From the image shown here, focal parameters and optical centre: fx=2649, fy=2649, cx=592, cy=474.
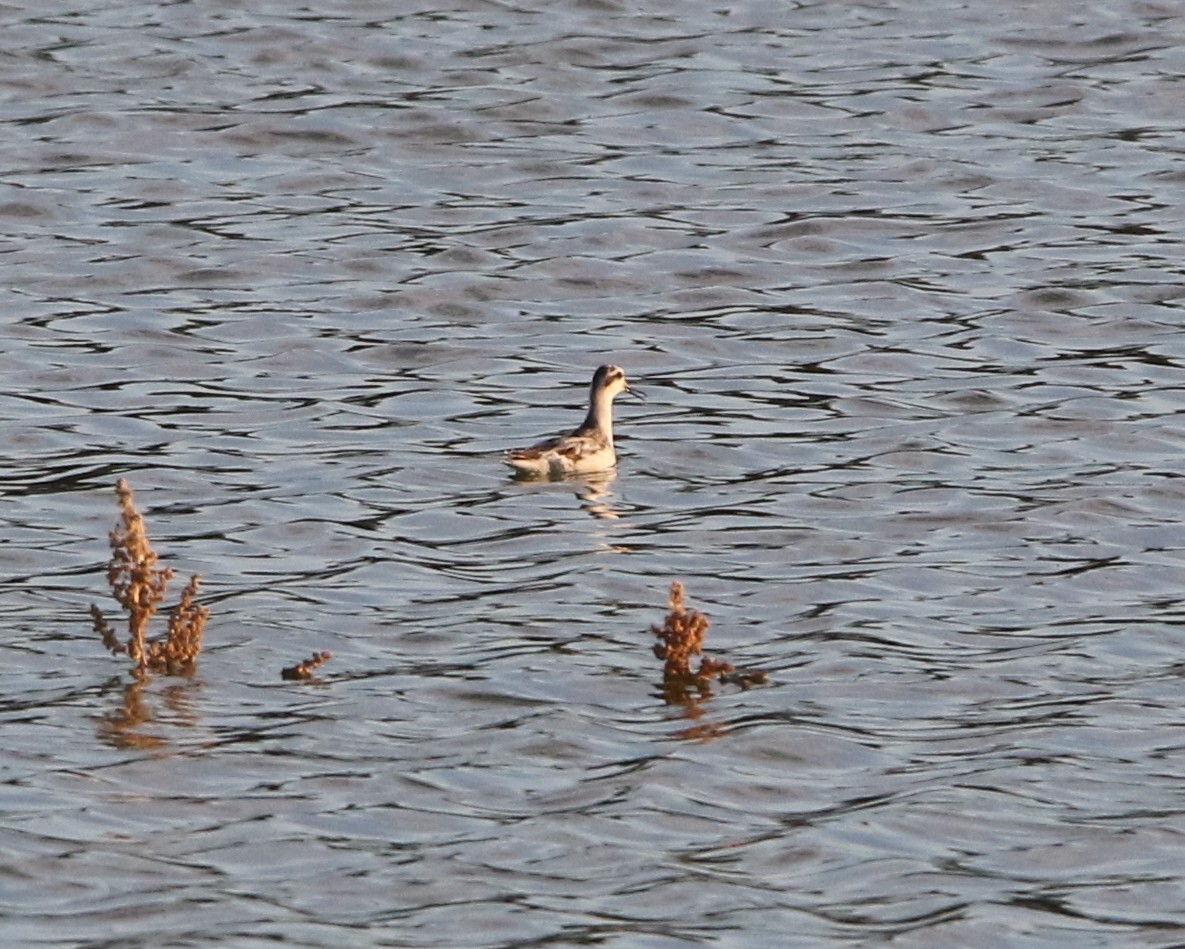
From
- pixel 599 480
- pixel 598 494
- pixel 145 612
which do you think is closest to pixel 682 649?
pixel 145 612

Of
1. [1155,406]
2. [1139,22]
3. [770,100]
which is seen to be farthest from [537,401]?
[1139,22]

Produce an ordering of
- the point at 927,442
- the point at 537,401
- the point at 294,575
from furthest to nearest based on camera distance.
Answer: the point at 537,401, the point at 927,442, the point at 294,575

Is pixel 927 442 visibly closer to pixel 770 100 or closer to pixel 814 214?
pixel 814 214

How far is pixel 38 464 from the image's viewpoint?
1563cm

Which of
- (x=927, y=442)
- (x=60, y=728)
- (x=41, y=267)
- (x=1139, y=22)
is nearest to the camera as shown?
(x=60, y=728)

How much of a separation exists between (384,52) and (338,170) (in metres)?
3.63

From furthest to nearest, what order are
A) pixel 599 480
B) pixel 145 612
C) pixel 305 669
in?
pixel 599 480 → pixel 305 669 → pixel 145 612

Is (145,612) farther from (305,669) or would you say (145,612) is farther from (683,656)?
(683,656)

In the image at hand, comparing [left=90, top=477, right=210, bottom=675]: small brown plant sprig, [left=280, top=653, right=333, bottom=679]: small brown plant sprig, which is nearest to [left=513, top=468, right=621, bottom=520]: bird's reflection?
[left=280, top=653, right=333, bottom=679]: small brown plant sprig

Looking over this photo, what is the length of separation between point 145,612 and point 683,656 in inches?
92.6

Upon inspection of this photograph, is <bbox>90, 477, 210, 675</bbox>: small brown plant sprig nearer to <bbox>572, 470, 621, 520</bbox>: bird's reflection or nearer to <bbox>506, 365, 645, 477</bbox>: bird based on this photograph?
<bbox>572, 470, 621, 520</bbox>: bird's reflection

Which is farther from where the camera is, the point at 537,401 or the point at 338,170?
the point at 338,170

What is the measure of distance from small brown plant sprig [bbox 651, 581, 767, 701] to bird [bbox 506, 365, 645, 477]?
12.5 ft

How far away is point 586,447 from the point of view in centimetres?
1570
